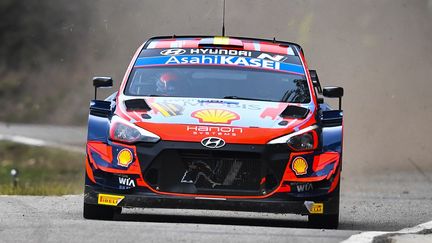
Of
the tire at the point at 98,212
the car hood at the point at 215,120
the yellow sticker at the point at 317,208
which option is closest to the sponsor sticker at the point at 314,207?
the yellow sticker at the point at 317,208

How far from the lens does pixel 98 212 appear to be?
11352mm

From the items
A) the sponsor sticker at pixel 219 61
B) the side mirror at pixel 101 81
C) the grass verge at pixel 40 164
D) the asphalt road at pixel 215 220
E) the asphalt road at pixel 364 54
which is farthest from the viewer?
the grass verge at pixel 40 164

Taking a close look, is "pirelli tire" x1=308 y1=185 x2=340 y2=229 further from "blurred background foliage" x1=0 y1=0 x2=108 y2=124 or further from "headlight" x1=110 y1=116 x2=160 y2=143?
"blurred background foliage" x1=0 y1=0 x2=108 y2=124

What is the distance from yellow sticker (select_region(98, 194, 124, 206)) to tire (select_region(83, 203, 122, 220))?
16 centimetres

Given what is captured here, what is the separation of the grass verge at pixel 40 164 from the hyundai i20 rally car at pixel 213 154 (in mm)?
12153

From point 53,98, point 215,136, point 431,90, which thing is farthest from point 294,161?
point 53,98

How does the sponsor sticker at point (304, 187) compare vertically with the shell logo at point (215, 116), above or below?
below

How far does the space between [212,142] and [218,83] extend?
A: 4.08ft

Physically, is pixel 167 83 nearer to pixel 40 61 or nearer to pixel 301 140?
pixel 301 140

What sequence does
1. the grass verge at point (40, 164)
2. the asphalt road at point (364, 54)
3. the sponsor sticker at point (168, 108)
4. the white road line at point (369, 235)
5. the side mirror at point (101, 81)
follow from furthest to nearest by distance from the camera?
the grass verge at point (40, 164) → the asphalt road at point (364, 54) → the side mirror at point (101, 81) → the sponsor sticker at point (168, 108) → the white road line at point (369, 235)

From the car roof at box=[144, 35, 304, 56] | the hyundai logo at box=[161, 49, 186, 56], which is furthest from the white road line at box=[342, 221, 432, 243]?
the hyundai logo at box=[161, 49, 186, 56]

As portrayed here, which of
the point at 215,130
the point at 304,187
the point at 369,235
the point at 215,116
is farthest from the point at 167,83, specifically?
the point at 369,235

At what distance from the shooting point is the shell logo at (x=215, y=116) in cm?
1107

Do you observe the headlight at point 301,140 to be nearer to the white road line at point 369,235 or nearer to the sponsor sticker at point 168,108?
the sponsor sticker at point 168,108
